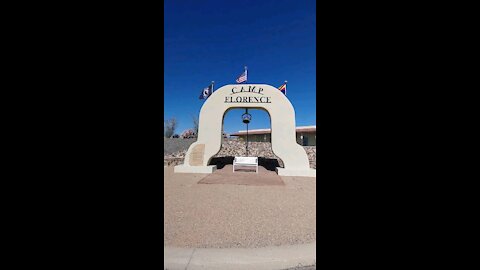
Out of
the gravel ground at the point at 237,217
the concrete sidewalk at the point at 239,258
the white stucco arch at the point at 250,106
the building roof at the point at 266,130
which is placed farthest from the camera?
the building roof at the point at 266,130

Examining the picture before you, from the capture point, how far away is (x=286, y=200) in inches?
211

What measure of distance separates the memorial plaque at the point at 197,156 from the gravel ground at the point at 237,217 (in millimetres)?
3425

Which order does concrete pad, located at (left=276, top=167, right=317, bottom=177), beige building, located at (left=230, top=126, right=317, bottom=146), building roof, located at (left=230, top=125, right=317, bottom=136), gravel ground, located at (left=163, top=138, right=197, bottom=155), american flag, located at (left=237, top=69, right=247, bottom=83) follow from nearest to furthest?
1. concrete pad, located at (left=276, top=167, right=317, bottom=177)
2. american flag, located at (left=237, top=69, right=247, bottom=83)
3. gravel ground, located at (left=163, top=138, right=197, bottom=155)
4. building roof, located at (left=230, top=125, right=317, bottom=136)
5. beige building, located at (left=230, top=126, right=317, bottom=146)

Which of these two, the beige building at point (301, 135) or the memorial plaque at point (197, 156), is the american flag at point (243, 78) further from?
the beige building at point (301, 135)

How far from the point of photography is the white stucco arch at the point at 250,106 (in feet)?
32.6

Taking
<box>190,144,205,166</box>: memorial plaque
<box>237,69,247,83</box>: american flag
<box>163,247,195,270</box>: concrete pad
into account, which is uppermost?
<box>237,69,247,83</box>: american flag

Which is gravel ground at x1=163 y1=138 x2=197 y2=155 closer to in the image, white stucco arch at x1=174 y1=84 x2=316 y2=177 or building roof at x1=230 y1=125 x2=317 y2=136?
white stucco arch at x1=174 y1=84 x2=316 y2=177

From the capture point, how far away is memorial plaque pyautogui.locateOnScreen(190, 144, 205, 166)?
1009 cm

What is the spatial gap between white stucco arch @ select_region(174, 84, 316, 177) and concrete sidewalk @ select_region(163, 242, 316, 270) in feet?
23.5

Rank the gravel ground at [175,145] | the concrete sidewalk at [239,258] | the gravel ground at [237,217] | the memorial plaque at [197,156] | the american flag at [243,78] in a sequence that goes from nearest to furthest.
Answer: the concrete sidewalk at [239,258] → the gravel ground at [237,217] → the memorial plaque at [197,156] → the american flag at [243,78] → the gravel ground at [175,145]

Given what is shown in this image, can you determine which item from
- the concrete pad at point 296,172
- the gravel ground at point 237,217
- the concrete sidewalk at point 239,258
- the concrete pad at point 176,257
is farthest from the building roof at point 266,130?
the concrete pad at point 176,257

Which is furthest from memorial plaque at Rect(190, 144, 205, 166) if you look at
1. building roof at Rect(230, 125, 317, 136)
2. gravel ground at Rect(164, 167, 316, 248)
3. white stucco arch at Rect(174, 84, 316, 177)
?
building roof at Rect(230, 125, 317, 136)
